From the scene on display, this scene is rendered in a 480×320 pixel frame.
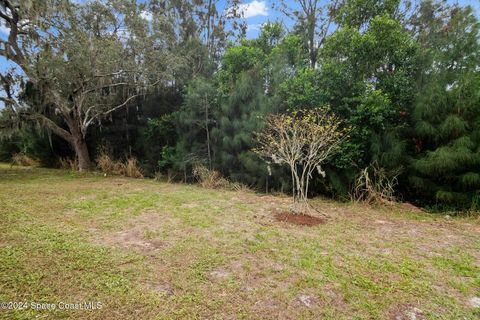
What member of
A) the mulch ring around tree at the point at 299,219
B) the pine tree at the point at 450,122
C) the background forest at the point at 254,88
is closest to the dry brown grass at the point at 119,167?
the background forest at the point at 254,88

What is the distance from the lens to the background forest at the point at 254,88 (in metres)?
4.48

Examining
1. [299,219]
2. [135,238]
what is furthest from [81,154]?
[299,219]

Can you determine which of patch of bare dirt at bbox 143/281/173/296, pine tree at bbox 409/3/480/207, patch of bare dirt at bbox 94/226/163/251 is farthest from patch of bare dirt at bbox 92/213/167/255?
pine tree at bbox 409/3/480/207

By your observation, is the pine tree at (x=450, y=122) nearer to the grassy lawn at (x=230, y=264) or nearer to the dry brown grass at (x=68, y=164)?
the grassy lawn at (x=230, y=264)

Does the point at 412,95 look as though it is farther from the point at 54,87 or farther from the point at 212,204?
the point at 54,87

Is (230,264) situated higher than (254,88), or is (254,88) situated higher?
(254,88)

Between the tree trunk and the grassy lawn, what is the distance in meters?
4.97

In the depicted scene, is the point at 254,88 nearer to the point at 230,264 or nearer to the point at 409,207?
the point at 409,207

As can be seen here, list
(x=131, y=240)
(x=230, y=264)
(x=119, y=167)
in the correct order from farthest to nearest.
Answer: (x=119, y=167), (x=131, y=240), (x=230, y=264)

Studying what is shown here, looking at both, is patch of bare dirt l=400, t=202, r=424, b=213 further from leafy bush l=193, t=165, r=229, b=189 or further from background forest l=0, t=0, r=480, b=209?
leafy bush l=193, t=165, r=229, b=189

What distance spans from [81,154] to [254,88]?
6.31m

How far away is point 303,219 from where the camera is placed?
143 inches

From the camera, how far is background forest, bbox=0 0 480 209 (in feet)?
14.7

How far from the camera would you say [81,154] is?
27.8ft
